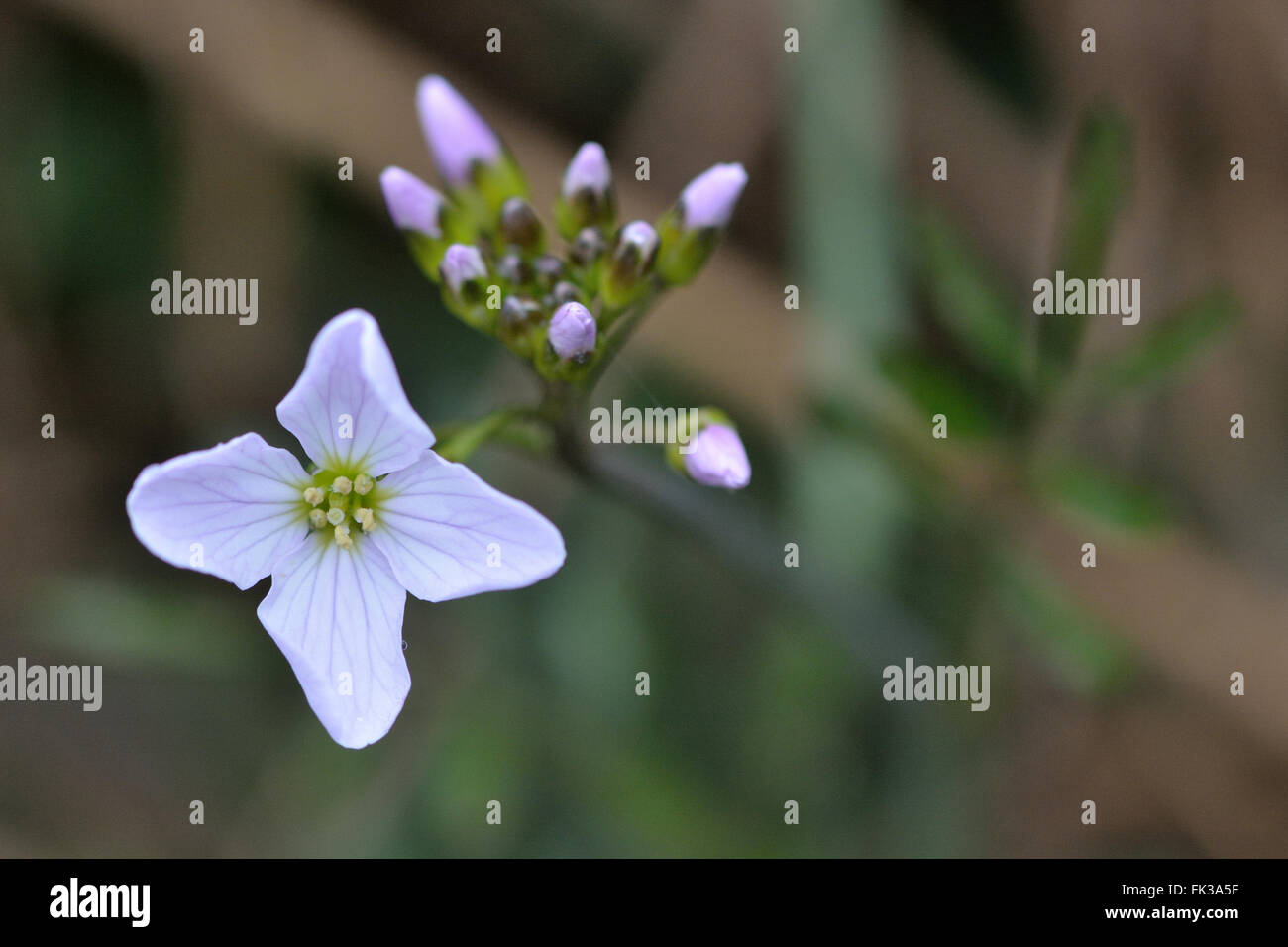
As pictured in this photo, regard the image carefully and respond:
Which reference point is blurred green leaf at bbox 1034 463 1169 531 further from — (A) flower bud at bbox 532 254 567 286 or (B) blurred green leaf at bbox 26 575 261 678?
(B) blurred green leaf at bbox 26 575 261 678

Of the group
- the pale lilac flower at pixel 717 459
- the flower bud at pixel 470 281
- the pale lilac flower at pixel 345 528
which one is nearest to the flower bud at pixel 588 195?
the flower bud at pixel 470 281

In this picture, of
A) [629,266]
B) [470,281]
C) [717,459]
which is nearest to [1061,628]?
[717,459]

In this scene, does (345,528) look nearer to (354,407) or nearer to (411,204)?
(354,407)

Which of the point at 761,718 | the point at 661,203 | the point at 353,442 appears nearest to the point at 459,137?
the point at 353,442

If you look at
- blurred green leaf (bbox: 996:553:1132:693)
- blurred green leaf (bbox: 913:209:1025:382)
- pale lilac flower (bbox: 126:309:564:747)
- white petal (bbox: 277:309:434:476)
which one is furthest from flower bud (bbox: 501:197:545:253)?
blurred green leaf (bbox: 996:553:1132:693)

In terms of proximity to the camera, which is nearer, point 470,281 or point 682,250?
point 470,281

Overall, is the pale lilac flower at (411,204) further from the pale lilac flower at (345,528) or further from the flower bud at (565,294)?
the pale lilac flower at (345,528)
